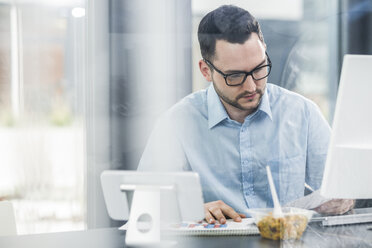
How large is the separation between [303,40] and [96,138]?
1.28m

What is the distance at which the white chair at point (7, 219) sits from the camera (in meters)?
2.11

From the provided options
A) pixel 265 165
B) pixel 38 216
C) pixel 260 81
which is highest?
pixel 260 81

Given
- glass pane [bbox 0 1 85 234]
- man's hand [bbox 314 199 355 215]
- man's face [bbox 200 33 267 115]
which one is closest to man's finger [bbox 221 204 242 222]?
man's hand [bbox 314 199 355 215]

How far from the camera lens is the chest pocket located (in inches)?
98.1

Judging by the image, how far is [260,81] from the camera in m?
2.50

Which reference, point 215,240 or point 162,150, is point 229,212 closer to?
point 162,150

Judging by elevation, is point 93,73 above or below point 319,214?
above

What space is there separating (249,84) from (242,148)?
36cm

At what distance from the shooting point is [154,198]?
5.55 feet

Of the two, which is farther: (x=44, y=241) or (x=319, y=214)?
(x=319, y=214)

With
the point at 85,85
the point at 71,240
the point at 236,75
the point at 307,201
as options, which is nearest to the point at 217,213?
the point at 307,201

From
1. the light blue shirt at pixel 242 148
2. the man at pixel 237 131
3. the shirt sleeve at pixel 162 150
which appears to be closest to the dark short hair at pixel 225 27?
the man at pixel 237 131

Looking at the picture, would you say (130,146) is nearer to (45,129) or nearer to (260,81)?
(45,129)

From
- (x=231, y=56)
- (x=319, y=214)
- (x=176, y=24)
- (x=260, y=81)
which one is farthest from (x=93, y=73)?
(x=319, y=214)
